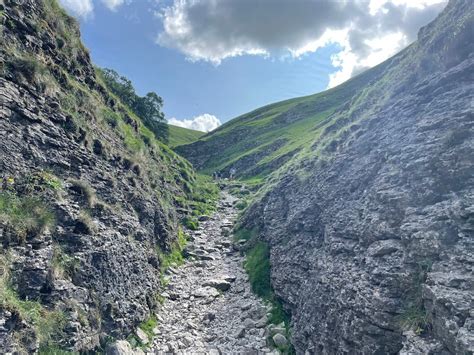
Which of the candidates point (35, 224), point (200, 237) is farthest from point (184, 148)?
point (35, 224)

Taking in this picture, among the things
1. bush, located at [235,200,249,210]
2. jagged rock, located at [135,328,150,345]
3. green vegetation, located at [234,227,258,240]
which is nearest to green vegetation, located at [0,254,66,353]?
jagged rock, located at [135,328,150,345]

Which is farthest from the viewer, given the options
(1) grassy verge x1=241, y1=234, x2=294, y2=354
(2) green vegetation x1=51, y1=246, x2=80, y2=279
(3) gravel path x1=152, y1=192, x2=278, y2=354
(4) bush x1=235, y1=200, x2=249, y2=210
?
(4) bush x1=235, y1=200, x2=249, y2=210

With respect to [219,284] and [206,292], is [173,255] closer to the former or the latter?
[219,284]

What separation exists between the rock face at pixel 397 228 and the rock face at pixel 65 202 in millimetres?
10305

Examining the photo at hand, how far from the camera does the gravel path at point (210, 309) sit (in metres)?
20.0

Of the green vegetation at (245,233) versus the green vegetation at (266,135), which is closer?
the green vegetation at (245,233)

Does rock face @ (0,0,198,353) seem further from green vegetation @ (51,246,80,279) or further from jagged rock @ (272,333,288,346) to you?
jagged rock @ (272,333,288,346)

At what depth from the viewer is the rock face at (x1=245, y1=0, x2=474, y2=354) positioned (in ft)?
45.0

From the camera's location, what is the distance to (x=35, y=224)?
686 inches

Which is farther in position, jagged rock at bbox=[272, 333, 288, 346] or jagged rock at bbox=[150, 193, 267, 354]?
jagged rock at bbox=[150, 193, 267, 354]

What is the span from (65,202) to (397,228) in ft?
60.8

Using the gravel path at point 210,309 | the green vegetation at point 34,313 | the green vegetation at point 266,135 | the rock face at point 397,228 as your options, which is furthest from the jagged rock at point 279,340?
the green vegetation at point 266,135

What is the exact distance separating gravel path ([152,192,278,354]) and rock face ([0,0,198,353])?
2.01 metres

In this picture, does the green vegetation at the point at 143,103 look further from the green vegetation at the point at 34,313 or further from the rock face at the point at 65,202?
the green vegetation at the point at 34,313
